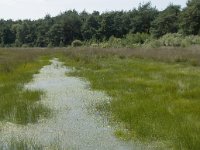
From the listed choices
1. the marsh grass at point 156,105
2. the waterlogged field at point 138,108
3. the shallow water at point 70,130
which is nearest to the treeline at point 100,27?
the marsh grass at point 156,105

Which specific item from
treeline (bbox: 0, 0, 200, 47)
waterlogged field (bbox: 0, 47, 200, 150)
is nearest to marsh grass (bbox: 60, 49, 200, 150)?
waterlogged field (bbox: 0, 47, 200, 150)

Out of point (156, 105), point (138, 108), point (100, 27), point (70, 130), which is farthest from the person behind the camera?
point (100, 27)

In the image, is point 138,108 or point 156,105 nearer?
point 138,108

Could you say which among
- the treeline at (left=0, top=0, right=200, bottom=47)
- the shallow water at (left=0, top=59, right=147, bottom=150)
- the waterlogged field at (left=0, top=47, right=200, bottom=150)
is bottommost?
the shallow water at (left=0, top=59, right=147, bottom=150)

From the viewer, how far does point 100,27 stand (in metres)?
105

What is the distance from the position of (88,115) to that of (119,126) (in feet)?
6.90

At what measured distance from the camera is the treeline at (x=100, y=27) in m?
82.2

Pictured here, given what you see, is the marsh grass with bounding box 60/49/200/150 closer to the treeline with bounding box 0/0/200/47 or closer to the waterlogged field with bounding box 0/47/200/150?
the waterlogged field with bounding box 0/47/200/150

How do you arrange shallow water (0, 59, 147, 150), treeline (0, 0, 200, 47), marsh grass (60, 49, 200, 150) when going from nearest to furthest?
shallow water (0, 59, 147, 150) → marsh grass (60, 49, 200, 150) → treeline (0, 0, 200, 47)

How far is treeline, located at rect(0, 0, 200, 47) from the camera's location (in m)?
82.2

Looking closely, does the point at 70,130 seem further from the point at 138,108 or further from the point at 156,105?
the point at 156,105

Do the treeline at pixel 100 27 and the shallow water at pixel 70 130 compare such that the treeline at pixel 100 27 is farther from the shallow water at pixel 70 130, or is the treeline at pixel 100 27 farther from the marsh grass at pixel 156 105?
the shallow water at pixel 70 130

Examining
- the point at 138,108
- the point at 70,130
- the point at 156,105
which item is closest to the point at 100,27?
the point at 156,105

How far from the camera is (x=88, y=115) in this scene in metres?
13.6
